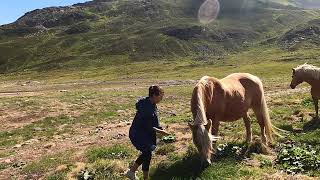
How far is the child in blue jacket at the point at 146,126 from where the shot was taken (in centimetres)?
1276

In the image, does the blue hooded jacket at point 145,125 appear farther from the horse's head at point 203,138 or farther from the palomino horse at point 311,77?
the palomino horse at point 311,77

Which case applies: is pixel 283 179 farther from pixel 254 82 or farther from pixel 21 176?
pixel 21 176

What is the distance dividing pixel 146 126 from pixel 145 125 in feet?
0.14

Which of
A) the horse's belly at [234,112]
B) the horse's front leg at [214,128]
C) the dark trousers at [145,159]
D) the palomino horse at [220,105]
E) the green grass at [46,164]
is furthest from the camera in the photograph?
the green grass at [46,164]

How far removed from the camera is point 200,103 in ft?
43.6

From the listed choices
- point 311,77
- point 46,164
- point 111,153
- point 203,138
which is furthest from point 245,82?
point 46,164

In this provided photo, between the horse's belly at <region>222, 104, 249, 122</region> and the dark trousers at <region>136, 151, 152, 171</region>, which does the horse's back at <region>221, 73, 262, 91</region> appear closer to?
the horse's belly at <region>222, 104, 249, 122</region>

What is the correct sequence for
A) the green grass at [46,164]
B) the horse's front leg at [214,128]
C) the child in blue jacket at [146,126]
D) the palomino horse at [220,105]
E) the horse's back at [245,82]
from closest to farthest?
the palomino horse at [220,105]
the child in blue jacket at [146,126]
the horse's front leg at [214,128]
the horse's back at [245,82]
the green grass at [46,164]

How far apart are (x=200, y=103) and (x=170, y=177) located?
2.54 m

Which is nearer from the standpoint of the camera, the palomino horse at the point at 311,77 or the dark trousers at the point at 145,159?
the dark trousers at the point at 145,159

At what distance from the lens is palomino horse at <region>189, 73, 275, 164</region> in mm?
12328

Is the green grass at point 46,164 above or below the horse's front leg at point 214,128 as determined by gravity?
below

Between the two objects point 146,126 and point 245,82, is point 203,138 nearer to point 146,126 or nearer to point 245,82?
point 146,126

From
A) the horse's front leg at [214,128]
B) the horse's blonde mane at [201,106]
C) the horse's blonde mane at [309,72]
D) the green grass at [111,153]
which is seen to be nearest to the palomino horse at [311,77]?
the horse's blonde mane at [309,72]
